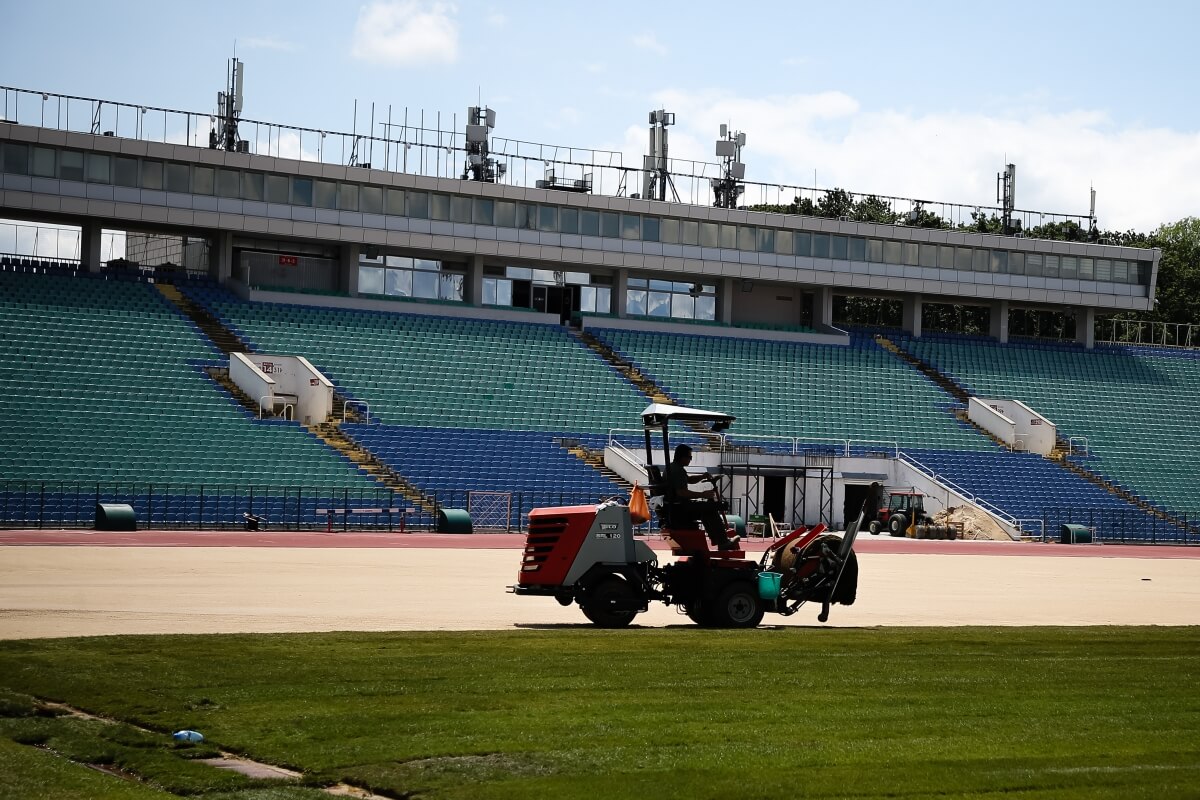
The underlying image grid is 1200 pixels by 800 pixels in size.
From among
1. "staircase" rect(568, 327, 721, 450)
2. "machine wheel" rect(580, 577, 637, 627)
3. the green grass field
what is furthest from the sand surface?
"staircase" rect(568, 327, 721, 450)

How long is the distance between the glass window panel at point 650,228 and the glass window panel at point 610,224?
4.21 ft

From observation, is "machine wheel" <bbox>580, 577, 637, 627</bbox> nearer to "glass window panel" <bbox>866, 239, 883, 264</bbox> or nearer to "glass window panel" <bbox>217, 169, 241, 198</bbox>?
"glass window panel" <bbox>217, 169, 241, 198</bbox>

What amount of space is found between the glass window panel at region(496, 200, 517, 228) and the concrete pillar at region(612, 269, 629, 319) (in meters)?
6.06

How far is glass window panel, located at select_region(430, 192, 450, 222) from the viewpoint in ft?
198

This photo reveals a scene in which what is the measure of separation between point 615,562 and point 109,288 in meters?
40.5

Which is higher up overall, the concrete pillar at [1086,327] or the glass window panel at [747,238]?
→ the glass window panel at [747,238]

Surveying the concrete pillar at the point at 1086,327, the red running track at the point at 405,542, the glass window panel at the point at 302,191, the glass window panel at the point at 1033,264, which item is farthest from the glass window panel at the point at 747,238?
the red running track at the point at 405,542

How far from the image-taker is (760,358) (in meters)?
62.8

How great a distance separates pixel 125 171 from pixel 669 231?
22987mm

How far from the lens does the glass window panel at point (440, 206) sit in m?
60.2

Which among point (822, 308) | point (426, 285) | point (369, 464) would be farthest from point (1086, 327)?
point (369, 464)

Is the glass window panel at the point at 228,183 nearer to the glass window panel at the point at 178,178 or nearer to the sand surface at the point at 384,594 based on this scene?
the glass window panel at the point at 178,178

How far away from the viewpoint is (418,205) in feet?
197

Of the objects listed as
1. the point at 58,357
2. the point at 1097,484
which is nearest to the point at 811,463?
the point at 1097,484
